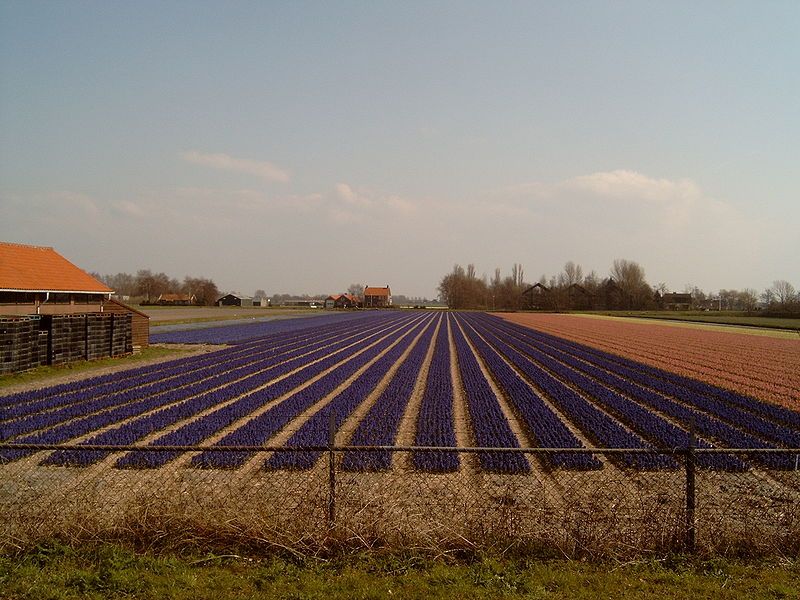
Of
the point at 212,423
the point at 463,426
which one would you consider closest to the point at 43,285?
the point at 212,423

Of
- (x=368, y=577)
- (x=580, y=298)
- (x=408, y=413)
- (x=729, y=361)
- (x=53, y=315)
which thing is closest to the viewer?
(x=368, y=577)

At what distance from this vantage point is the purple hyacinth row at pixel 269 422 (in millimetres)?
10719

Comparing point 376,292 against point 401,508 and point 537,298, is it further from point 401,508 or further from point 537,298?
point 401,508

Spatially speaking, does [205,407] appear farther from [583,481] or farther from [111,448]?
[583,481]

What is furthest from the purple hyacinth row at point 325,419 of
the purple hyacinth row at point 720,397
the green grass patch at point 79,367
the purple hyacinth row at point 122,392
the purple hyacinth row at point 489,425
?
the green grass patch at point 79,367

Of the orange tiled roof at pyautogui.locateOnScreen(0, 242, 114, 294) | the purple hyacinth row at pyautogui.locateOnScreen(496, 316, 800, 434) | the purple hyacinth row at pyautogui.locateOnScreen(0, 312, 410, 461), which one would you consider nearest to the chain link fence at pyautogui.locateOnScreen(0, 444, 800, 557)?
the purple hyacinth row at pyautogui.locateOnScreen(0, 312, 410, 461)

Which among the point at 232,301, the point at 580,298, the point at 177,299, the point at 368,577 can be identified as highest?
the point at 580,298

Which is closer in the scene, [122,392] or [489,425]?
[489,425]

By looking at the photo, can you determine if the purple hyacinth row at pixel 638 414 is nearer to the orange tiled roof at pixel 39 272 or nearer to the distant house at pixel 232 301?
the orange tiled roof at pixel 39 272

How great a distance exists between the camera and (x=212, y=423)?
44.1ft

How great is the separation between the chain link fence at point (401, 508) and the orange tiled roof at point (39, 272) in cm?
1705

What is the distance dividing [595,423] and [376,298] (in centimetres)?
14414

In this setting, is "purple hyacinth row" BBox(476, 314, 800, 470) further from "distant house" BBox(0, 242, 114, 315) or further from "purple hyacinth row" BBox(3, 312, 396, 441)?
"distant house" BBox(0, 242, 114, 315)

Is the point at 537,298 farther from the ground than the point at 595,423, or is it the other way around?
the point at 537,298
